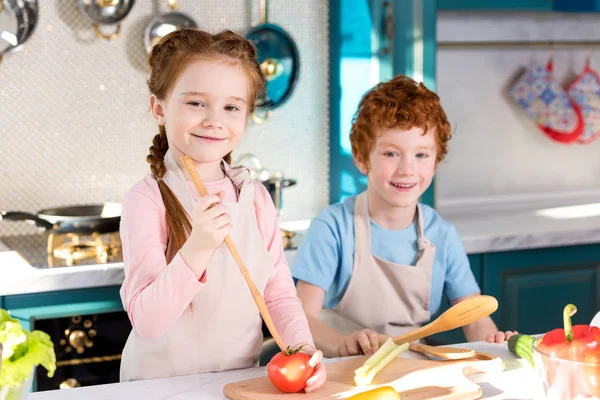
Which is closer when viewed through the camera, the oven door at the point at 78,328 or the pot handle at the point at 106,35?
the oven door at the point at 78,328

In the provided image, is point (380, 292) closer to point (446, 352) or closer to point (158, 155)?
point (446, 352)

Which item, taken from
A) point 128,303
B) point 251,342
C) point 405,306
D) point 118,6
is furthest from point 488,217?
point 128,303

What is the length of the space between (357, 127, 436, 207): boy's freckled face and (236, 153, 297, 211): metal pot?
606 millimetres

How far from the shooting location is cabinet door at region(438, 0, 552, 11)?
257cm

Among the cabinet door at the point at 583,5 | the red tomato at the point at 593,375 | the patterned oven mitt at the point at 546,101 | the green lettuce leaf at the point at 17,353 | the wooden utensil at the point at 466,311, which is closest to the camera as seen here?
the green lettuce leaf at the point at 17,353

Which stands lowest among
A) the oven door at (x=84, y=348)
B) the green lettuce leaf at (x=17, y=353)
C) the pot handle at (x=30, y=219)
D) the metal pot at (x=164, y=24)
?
the oven door at (x=84, y=348)

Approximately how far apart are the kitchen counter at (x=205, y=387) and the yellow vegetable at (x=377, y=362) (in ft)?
0.39

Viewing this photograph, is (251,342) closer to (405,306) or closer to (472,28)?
(405,306)

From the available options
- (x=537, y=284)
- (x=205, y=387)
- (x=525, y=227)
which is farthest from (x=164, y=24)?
(x=205, y=387)

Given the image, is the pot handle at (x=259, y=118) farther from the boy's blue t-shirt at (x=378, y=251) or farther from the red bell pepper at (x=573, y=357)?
the red bell pepper at (x=573, y=357)

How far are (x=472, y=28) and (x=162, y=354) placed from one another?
197cm

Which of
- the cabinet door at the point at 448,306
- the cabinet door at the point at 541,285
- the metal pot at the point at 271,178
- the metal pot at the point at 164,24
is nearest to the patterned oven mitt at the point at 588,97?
the cabinet door at the point at 541,285

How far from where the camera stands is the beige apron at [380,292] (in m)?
1.81

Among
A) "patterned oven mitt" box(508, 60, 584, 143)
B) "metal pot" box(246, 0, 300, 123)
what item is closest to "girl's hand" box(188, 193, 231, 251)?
"metal pot" box(246, 0, 300, 123)
